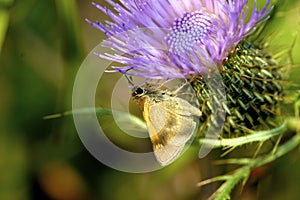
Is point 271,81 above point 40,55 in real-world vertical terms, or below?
below

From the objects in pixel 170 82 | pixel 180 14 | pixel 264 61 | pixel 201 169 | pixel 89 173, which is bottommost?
pixel 201 169

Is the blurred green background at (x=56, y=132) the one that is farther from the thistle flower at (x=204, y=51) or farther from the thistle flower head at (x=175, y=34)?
the thistle flower head at (x=175, y=34)

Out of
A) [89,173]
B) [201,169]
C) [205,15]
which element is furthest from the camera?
[89,173]

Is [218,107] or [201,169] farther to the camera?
[201,169]

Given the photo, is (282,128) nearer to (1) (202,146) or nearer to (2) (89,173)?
(1) (202,146)

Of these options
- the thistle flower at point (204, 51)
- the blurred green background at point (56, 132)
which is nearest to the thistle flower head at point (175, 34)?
the thistle flower at point (204, 51)

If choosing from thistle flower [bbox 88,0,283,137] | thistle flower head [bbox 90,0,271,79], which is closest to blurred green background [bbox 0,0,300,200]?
thistle flower [bbox 88,0,283,137]

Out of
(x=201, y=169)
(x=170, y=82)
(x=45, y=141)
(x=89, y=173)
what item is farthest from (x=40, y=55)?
(x=170, y=82)
